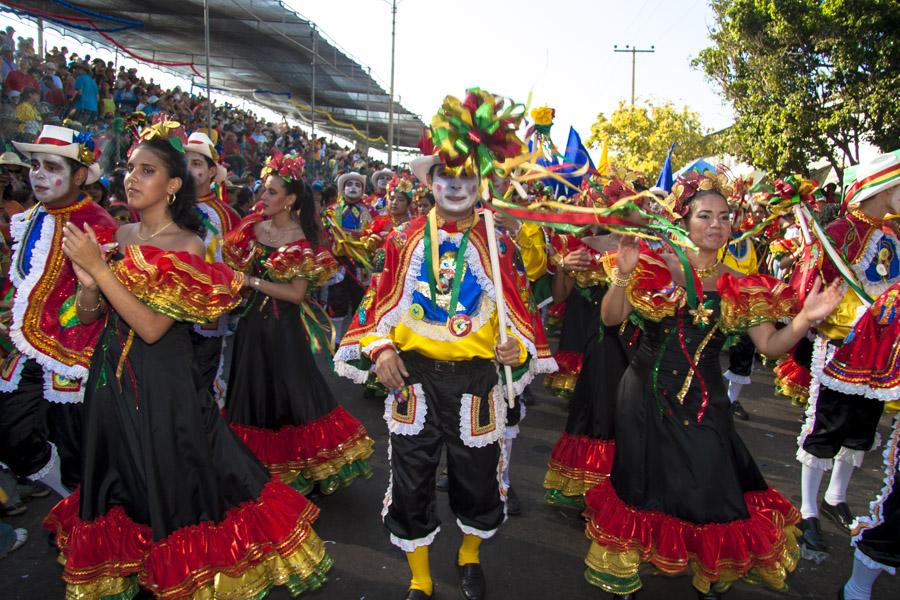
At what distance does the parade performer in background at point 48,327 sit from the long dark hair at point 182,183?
0.61 m

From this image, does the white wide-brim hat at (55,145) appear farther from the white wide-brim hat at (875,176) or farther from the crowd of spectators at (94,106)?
the white wide-brim hat at (875,176)

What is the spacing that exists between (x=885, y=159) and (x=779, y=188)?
0.75m

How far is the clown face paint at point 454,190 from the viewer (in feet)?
10.9

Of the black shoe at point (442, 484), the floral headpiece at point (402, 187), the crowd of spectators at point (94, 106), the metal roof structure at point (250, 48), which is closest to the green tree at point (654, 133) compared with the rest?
the metal roof structure at point (250, 48)

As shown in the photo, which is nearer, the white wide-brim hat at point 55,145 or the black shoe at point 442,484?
the white wide-brim hat at point 55,145

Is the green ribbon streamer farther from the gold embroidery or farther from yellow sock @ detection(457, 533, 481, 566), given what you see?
yellow sock @ detection(457, 533, 481, 566)

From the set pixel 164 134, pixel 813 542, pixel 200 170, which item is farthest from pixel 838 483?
pixel 200 170

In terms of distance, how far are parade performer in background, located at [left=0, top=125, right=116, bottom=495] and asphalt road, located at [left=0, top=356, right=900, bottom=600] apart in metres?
0.53

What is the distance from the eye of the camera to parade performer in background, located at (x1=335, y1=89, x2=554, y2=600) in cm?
333

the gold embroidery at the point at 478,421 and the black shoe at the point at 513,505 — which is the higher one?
the gold embroidery at the point at 478,421

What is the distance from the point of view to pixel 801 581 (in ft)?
12.6

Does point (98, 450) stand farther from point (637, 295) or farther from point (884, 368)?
point (884, 368)

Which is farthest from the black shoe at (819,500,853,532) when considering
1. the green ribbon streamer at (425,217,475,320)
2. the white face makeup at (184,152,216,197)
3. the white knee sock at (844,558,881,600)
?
the white face makeup at (184,152,216,197)

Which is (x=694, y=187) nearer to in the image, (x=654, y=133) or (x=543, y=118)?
(x=543, y=118)
